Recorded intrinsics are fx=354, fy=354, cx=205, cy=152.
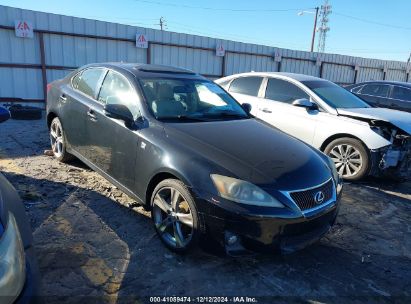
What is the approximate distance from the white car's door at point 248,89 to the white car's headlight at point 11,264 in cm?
538

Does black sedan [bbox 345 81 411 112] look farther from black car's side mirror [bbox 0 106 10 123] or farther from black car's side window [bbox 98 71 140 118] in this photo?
black car's side mirror [bbox 0 106 10 123]

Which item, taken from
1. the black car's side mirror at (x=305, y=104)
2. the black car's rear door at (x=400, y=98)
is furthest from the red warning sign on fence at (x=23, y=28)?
the black car's rear door at (x=400, y=98)

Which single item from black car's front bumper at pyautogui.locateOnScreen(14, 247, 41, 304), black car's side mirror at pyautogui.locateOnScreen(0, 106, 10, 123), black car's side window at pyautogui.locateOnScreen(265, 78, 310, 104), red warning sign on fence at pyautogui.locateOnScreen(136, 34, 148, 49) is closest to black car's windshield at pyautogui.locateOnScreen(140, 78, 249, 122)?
black car's side mirror at pyautogui.locateOnScreen(0, 106, 10, 123)

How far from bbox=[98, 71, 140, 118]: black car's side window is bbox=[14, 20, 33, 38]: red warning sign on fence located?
6965mm

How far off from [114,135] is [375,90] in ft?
27.5

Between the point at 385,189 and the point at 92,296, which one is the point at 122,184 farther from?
the point at 385,189

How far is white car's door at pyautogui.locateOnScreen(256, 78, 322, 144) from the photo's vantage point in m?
5.96

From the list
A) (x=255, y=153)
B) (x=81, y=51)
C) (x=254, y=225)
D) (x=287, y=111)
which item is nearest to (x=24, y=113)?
(x=81, y=51)

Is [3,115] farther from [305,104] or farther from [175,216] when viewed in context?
[305,104]

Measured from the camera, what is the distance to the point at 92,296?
8.52ft

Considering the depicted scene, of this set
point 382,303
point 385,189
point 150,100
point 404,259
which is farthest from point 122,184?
point 385,189

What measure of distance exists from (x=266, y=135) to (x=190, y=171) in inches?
44.0

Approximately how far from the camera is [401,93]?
31.1 feet

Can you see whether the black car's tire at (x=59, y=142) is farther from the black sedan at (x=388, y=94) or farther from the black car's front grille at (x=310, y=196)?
the black sedan at (x=388, y=94)
